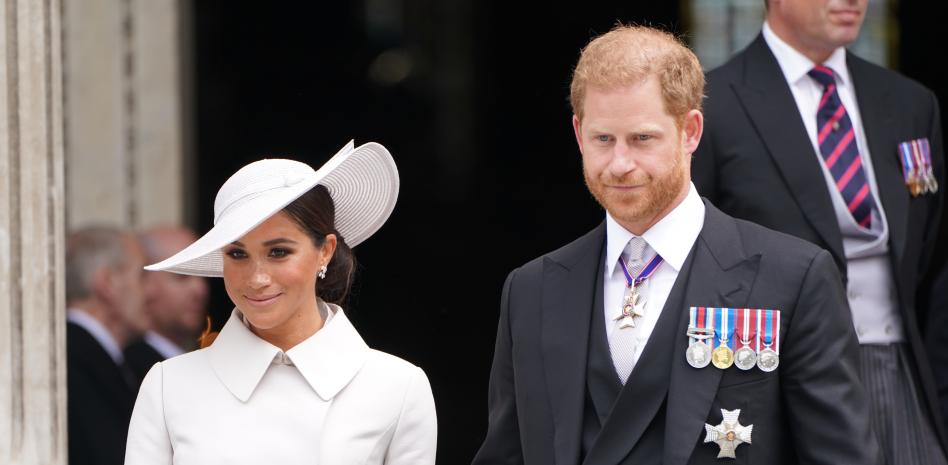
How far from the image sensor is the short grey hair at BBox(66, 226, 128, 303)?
6984 millimetres

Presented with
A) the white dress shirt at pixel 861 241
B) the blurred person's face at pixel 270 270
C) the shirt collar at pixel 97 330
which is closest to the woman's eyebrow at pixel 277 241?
the blurred person's face at pixel 270 270

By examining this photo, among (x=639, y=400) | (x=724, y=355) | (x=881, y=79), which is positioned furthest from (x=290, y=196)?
(x=881, y=79)

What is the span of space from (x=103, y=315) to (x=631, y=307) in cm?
390

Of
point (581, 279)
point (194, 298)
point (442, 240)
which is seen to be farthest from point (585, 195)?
point (581, 279)

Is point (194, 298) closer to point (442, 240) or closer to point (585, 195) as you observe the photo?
point (442, 240)

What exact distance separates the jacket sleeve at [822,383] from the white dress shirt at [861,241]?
36.7 inches

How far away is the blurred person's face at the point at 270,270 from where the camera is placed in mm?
3596

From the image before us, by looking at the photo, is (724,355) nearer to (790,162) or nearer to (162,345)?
(790,162)

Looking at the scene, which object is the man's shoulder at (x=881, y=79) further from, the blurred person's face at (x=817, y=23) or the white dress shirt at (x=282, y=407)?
the white dress shirt at (x=282, y=407)

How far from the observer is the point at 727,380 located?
3.45 meters

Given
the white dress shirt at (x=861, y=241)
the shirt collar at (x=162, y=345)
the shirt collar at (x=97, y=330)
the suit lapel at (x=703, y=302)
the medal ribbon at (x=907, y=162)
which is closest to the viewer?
the suit lapel at (x=703, y=302)

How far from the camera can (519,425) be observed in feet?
12.1

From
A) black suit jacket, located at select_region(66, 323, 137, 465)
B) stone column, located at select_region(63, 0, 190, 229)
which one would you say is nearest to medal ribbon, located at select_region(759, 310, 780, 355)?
black suit jacket, located at select_region(66, 323, 137, 465)

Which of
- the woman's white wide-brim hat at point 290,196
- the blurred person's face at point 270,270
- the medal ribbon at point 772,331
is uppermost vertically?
the woman's white wide-brim hat at point 290,196
